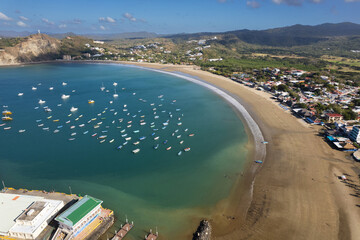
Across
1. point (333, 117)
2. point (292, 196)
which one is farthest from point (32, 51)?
point (333, 117)

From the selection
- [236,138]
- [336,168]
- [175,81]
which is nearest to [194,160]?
[236,138]

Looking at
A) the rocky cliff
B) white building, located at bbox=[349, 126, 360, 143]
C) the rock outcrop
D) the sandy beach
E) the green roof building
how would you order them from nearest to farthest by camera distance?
the green roof building → the rock outcrop → the sandy beach → white building, located at bbox=[349, 126, 360, 143] → the rocky cliff

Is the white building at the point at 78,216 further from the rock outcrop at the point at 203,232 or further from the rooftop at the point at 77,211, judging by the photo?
the rock outcrop at the point at 203,232

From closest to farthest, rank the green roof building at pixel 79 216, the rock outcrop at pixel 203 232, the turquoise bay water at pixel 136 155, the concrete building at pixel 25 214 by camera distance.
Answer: the concrete building at pixel 25 214 < the green roof building at pixel 79 216 < the rock outcrop at pixel 203 232 < the turquoise bay water at pixel 136 155

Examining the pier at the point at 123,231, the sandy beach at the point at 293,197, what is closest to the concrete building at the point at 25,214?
the pier at the point at 123,231

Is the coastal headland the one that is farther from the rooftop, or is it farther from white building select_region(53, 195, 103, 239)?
the rooftop

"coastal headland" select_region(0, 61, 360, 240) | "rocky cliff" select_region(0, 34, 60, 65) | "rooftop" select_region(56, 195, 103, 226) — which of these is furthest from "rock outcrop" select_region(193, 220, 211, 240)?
"rocky cliff" select_region(0, 34, 60, 65)

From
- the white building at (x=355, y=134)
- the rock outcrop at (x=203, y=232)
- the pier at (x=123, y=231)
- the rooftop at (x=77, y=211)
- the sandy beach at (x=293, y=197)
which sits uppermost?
the white building at (x=355, y=134)
